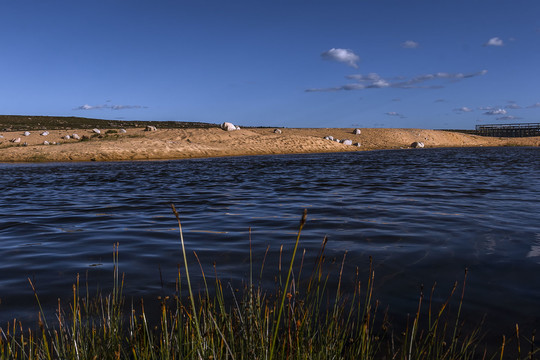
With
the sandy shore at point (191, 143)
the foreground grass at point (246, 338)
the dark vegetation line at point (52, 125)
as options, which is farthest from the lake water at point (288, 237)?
the dark vegetation line at point (52, 125)

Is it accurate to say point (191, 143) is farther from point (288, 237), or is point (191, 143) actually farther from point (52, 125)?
point (52, 125)

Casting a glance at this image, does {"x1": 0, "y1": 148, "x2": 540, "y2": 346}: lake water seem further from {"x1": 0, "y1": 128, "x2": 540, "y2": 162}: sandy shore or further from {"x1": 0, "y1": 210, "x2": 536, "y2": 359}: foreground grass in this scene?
{"x1": 0, "y1": 128, "x2": 540, "y2": 162}: sandy shore

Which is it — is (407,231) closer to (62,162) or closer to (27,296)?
(27,296)

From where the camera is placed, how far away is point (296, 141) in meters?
39.2

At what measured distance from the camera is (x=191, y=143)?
112 feet

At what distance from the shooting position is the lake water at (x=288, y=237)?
4.31m

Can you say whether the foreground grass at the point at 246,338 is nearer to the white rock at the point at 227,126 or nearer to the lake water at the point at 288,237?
the lake water at the point at 288,237

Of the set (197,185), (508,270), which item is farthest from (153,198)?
(508,270)

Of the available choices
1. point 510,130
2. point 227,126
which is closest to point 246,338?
point 227,126

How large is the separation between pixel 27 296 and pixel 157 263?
1479 millimetres

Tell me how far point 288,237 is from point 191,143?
2866 cm

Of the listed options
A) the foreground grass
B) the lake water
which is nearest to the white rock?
the lake water

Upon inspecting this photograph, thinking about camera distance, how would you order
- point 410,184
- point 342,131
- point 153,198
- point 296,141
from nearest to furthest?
point 153,198 < point 410,184 < point 296,141 < point 342,131

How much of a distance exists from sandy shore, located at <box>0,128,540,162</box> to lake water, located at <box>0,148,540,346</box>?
1719 cm
